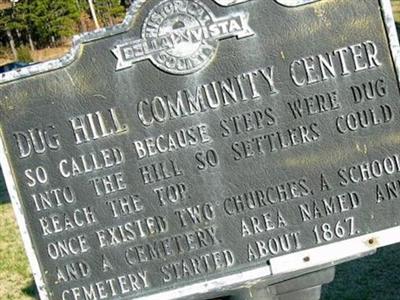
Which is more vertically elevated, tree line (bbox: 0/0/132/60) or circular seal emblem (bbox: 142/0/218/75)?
tree line (bbox: 0/0/132/60)

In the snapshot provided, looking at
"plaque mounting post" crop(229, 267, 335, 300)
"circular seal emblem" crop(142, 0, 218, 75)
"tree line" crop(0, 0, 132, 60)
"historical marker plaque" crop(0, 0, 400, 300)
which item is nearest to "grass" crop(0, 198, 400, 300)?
"plaque mounting post" crop(229, 267, 335, 300)

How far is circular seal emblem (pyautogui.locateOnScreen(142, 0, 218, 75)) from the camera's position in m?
3.47

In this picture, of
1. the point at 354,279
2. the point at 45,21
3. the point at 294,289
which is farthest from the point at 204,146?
the point at 45,21

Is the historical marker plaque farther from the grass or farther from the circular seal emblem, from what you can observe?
the grass

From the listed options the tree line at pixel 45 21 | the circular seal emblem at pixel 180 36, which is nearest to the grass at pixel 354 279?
the circular seal emblem at pixel 180 36

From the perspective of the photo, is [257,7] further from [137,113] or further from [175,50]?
[137,113]

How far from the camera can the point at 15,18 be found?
3931cm

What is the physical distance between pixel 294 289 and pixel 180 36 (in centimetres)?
153

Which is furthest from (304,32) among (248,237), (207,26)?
(248,237)

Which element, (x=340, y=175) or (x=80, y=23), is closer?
(x=340, y=175)

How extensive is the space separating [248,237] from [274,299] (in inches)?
19.0

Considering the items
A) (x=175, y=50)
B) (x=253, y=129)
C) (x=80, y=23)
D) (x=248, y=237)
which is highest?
(x=80, y=23)

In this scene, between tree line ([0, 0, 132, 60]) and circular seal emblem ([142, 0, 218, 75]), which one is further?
tree line ([0, 0, 132, 60])

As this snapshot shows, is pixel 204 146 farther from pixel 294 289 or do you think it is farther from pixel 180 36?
pixel 294 289
